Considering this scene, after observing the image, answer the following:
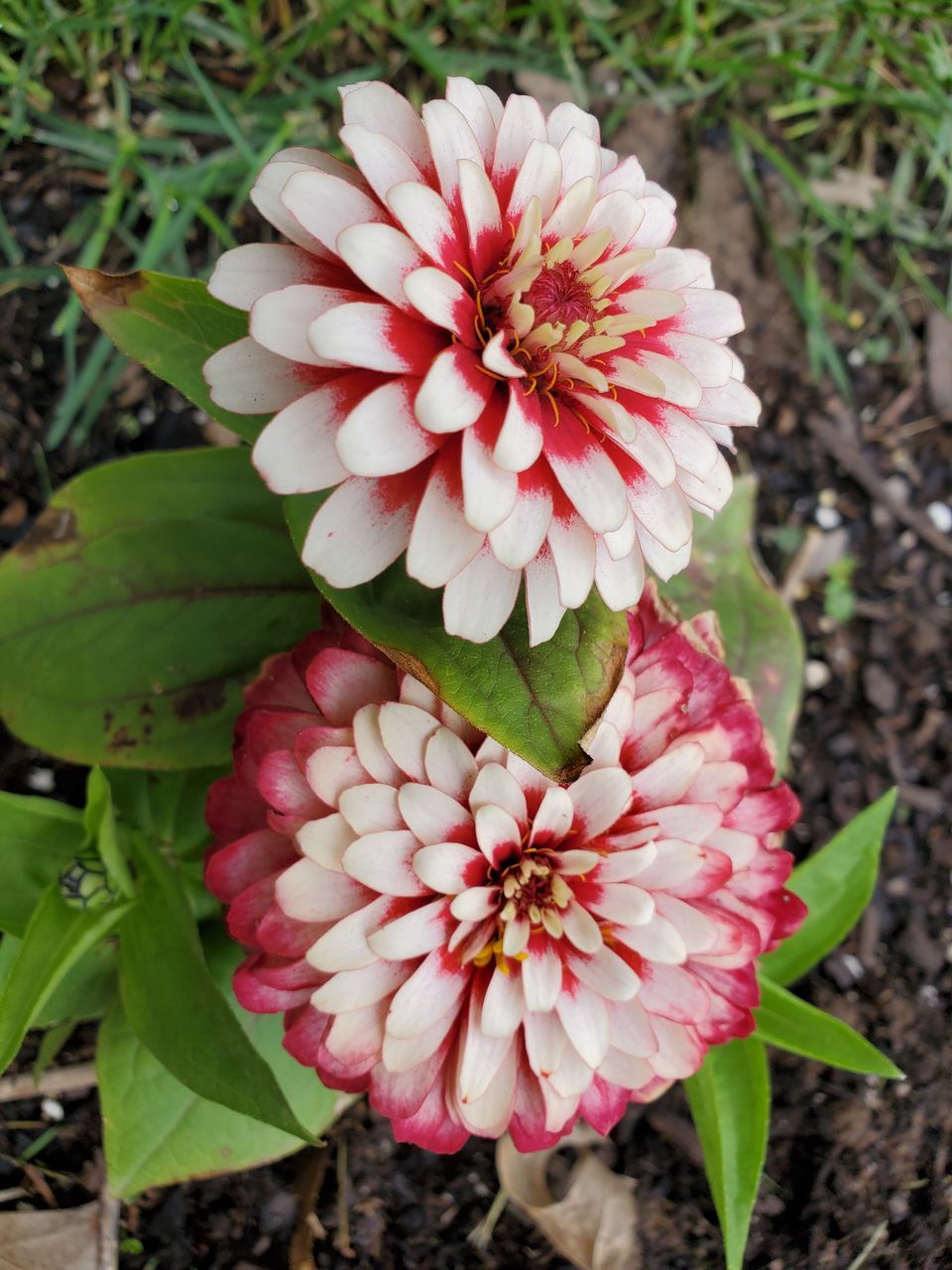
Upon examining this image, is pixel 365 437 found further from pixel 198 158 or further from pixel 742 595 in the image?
pixel 198 158

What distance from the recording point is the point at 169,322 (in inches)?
30.7

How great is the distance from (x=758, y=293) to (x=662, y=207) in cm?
88

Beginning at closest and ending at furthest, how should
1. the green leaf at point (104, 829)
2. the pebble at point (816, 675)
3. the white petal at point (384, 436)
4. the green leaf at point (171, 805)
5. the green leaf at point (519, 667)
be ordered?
the white petal at point (384, 436) → the green leaf at point (519, 667) → the green leaf at point (104, 829) → the green leaf at point (171, 805) → the pebble at point (816, 675)

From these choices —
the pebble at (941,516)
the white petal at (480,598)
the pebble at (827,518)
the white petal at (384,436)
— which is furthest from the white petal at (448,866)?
the pebble at (941,516)

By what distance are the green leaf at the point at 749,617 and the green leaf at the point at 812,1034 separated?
30 centimetres

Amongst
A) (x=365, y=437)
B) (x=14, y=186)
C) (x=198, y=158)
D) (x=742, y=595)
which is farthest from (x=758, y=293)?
(x=365, y=437)

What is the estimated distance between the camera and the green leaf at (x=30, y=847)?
2.95ft

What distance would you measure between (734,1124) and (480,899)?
39 centimetres

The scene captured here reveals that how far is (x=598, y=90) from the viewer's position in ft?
4.83

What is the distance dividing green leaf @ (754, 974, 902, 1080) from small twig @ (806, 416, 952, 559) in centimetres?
83

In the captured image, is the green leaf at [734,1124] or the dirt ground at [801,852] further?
the dirt ground at [801,852]

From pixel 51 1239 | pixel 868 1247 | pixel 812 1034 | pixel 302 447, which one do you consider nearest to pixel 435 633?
pixel 302 447

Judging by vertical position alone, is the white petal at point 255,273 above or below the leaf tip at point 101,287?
above

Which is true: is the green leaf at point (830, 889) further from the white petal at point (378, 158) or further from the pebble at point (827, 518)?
the white petal at point (378, 158)
